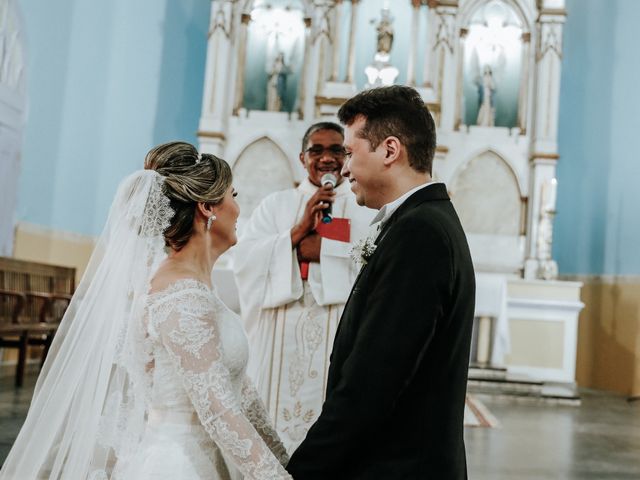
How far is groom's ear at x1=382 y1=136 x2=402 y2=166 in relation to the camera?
1655 mm

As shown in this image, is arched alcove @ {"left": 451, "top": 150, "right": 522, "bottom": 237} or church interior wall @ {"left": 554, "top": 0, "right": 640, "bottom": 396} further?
arched alcove @ {"left": 451, "top": 150, "right": 522, "bottom": 237}

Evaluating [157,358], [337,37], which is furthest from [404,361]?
[337,37]

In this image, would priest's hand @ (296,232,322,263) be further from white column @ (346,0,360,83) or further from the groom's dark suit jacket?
white column @ (346,0,360,83)

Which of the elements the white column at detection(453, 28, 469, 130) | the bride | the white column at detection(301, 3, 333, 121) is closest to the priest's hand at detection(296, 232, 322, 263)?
the bride

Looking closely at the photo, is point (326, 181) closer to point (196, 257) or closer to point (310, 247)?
point (310, 247)

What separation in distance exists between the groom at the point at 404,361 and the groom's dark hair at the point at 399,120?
0.01 meters

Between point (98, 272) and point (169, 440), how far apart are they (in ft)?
1.59

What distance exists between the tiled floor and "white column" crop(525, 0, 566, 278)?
2.88 meters

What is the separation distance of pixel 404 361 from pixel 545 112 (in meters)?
8.91

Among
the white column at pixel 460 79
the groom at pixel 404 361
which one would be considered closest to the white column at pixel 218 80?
the white column at pixel 460 79

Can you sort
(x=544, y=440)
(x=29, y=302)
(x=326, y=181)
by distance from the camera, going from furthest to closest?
(x=29, y=302), (x=544, y=440), (x=326, y=181)

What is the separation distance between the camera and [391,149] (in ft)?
5.45

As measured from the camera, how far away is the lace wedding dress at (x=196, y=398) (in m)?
1.64

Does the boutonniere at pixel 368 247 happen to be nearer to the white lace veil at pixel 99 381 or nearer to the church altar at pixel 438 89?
the white lace veil at pixel 99 381
